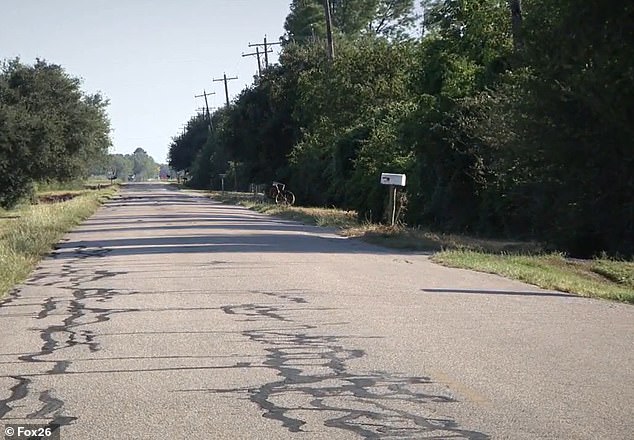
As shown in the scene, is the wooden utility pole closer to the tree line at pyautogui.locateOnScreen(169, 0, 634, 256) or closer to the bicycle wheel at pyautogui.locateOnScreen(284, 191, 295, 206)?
the tree line at pyautogui.locateOnScreen(169, 0, 634, 256)

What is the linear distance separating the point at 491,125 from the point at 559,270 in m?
10.3

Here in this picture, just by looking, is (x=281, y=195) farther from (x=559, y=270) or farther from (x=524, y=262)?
(x=559, y=270)

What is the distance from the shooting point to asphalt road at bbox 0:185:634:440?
770 cm

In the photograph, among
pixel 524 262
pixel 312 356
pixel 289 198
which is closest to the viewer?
pixel 312 356

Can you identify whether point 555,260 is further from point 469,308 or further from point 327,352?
point 327,352

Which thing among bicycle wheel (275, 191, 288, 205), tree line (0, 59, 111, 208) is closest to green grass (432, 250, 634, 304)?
bicycle wheel (275, 191, 288, 205)

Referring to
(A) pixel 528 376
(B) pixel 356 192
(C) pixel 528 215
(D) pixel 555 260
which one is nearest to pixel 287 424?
(A) pixel 528 376

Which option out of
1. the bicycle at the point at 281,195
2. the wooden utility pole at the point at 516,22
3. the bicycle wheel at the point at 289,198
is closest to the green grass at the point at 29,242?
the wooden utility pole at the point at 516,22

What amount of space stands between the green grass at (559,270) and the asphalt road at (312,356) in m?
0.81

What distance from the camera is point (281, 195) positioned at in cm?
6100

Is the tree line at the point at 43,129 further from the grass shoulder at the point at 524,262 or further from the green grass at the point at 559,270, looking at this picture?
the green grass at the point at 559,270

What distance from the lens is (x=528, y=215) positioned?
31297 mm

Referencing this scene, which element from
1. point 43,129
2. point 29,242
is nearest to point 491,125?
point 29,242

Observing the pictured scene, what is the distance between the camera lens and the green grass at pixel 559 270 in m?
17.3
